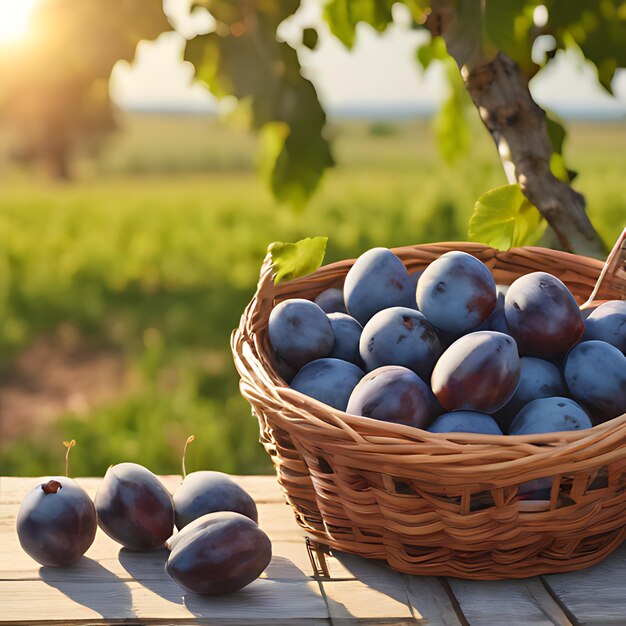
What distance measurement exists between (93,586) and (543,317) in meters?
0.60

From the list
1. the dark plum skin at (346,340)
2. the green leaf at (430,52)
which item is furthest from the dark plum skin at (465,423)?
the green leaf at (430,52)

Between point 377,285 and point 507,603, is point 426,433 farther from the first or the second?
point 377,285

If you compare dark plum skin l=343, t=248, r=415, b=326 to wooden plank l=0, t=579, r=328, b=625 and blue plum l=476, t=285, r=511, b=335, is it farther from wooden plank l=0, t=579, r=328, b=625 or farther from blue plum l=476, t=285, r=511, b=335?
wooden plank l=0, t=579, r=328, b=625

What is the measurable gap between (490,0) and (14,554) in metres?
0.96

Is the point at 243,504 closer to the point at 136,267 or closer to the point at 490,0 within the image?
the point at 490,0

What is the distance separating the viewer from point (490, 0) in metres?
1.21

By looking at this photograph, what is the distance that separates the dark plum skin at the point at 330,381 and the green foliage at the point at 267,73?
19.4 inches

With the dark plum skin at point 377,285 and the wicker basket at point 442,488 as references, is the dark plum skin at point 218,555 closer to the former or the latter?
the wicker basket at point 442,488

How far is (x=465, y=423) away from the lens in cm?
92

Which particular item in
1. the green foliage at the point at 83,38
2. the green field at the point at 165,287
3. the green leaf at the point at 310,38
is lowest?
the green field at the point at 165,287

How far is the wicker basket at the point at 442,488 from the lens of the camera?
0.85 m

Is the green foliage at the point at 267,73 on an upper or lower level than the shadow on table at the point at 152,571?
upper

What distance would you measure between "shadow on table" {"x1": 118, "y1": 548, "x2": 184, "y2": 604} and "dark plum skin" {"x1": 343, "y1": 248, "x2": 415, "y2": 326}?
400 mm

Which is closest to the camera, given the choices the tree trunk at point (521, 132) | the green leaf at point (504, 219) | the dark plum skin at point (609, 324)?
the dark plum skin at point (609, 324)
